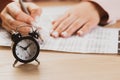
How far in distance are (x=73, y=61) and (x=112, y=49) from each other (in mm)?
155

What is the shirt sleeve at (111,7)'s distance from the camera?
1117 mm

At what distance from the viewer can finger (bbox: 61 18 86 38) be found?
1.00 m

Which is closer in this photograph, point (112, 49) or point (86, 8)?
point (112, 49)

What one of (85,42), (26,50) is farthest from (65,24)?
(26,50)

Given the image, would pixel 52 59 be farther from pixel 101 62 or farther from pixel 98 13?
pixel 98 13

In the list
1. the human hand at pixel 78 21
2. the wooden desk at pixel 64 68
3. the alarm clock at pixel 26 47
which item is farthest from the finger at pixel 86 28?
the alarm clock at pixel 26 47

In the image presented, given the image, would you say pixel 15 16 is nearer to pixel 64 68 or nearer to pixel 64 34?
pixel 64 34

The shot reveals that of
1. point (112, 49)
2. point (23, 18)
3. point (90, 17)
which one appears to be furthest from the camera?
point (90, 17)

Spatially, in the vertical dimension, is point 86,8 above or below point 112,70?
above

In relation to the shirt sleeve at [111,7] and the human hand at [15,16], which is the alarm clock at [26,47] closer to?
the human hand at [15,16]

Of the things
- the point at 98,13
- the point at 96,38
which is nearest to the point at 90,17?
the point at 98,13

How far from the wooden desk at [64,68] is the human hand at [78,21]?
0.15m

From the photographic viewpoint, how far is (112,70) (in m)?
0.76

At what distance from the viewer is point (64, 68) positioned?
2.55 feet
